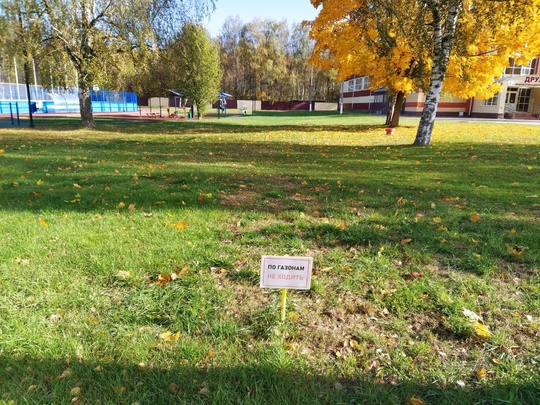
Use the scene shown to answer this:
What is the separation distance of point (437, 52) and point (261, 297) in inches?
499

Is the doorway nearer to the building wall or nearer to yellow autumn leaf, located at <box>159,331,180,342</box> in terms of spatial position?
the building wall

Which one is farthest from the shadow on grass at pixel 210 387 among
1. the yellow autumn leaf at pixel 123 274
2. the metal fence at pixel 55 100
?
the metal fence at pixel 55 100

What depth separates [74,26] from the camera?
17.9 metres

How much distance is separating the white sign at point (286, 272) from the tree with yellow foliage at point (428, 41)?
12.5 meters

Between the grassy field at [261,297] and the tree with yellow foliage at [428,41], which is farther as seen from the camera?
the tree with yellow foliage at [428,41]

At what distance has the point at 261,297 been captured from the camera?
319 centimetres

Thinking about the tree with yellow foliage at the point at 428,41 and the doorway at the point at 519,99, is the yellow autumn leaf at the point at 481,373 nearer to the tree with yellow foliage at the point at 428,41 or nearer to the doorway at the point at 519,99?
the tree with yellow foliage at the point at 428,41

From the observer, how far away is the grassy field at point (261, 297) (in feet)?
7.50

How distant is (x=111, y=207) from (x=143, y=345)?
315 cm

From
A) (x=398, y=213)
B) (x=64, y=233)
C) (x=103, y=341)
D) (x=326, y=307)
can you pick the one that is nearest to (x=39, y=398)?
(x=103, y=341)

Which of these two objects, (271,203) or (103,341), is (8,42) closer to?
(271,203)

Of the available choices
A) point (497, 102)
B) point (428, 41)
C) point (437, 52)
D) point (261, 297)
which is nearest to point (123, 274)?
point (261, 297)

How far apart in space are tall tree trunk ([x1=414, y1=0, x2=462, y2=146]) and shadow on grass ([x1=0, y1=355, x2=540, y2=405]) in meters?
12.5

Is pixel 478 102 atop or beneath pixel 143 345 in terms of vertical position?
atop
